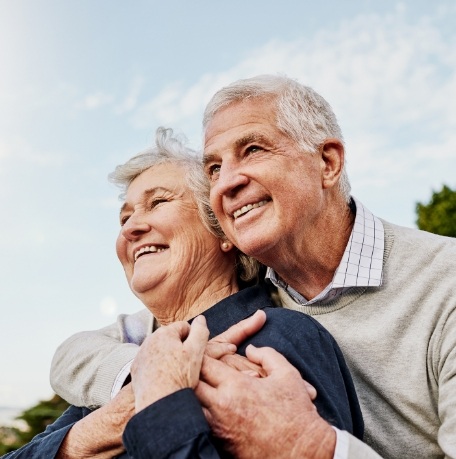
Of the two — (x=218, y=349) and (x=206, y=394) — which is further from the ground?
(x=218, y=349)

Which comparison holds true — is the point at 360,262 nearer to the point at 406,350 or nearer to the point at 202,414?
the point at 406,350

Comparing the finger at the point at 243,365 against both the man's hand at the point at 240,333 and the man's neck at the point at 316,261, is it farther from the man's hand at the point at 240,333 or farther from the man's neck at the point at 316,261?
Answer: the man's neck at the point at 316,261

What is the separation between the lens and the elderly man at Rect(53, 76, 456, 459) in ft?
7.91

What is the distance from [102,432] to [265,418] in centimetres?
68

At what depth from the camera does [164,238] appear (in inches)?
121

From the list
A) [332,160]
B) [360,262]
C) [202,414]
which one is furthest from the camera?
[332,160]


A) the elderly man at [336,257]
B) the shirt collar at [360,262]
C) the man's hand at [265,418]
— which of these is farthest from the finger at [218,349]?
the shirt collar at [360,262]

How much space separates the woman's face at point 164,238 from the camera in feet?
9.79

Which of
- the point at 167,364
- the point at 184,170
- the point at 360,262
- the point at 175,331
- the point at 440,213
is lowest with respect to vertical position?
the point at 167,364

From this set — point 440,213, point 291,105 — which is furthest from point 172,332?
point 440,213

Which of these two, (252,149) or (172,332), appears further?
(252,149)

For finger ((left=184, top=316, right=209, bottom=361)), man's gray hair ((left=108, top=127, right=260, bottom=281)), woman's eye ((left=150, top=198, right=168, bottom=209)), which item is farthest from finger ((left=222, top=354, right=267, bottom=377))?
woman's eye ((left=150, top=198, right=168, bottom=209))

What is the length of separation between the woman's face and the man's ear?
0.66 metres

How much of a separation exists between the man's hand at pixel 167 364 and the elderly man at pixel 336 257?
2.48 ft
